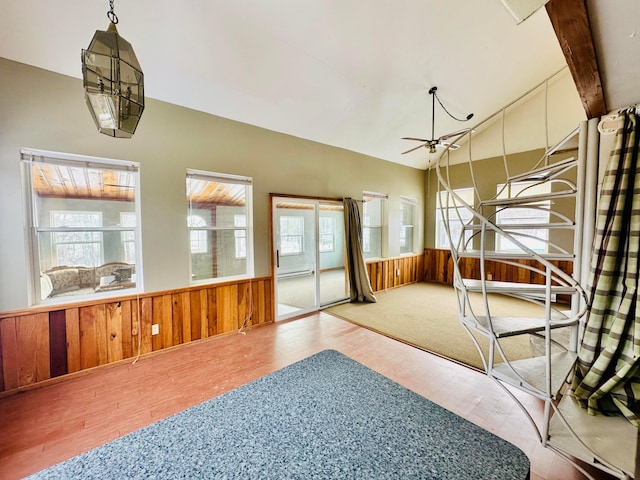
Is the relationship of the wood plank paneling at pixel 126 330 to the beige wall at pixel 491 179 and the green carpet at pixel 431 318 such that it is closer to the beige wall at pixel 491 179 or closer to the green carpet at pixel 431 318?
the green carpet at pixel 431 318

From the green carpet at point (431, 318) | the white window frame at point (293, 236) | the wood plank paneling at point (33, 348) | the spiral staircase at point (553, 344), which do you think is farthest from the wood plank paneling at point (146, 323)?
the spiral staircase at point (553, 344)

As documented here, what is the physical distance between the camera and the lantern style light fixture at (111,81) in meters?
1.16

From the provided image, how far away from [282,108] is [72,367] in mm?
3766

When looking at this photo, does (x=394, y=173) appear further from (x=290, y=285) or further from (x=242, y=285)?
(x=242, y=285)

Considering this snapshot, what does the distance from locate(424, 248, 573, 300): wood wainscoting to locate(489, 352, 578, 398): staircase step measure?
354 centimetres

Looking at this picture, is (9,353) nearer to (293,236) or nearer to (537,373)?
(293,236)

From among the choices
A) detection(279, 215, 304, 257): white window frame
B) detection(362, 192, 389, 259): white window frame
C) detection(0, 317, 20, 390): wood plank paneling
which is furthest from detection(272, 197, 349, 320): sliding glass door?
detection(0, 317, 20, 390): wood plank paneling

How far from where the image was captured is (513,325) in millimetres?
1331

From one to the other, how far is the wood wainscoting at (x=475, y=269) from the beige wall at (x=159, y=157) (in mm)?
3279

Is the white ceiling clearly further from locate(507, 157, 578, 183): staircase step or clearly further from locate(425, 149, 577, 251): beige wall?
locate(507, 157, 578, 183): staircase step

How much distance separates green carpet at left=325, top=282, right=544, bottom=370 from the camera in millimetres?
2869

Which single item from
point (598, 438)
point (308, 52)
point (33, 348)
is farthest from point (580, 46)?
point (33, 348)

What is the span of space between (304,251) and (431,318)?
2.35 m

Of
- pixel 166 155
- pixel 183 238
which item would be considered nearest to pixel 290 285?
pixel 183 238
